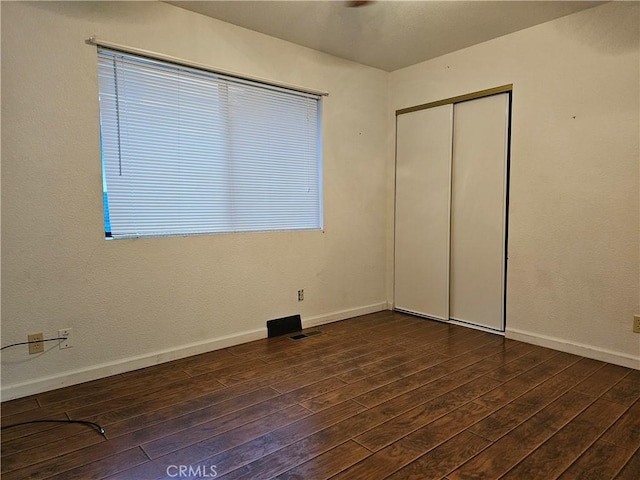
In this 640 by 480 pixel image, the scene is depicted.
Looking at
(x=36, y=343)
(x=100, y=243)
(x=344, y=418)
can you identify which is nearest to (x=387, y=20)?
(x=100, y=243)

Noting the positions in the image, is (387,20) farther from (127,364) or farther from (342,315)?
(127,364)

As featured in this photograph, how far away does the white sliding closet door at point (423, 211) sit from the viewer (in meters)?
3.98

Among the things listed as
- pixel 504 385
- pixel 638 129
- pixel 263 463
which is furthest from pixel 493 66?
pixel 263 463

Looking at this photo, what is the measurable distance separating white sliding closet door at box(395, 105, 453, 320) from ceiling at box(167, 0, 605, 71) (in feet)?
2.37

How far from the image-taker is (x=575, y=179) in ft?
10.1

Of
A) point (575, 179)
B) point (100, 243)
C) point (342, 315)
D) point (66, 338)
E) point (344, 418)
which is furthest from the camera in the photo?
point (342, 315)

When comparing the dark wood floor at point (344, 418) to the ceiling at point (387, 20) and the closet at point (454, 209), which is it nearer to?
the closet at point (454, 209)

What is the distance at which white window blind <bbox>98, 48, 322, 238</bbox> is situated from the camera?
278cm

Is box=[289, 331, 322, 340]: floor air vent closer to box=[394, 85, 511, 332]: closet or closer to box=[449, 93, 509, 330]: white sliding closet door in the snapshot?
box=[394, 85, 511, 332]: closet

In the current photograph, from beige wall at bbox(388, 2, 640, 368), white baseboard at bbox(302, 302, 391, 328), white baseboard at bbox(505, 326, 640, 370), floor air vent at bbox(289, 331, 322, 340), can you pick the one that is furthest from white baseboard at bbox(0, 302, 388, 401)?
beige wall at bbox(388, 2, 640, 368)

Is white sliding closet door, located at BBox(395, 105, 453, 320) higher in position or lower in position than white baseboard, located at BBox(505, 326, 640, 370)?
higher

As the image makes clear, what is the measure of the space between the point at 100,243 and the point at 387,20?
2.70 meters

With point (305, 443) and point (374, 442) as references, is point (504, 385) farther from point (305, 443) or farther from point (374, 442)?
point (305, 443)

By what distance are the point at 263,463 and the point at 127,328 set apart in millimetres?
1550
